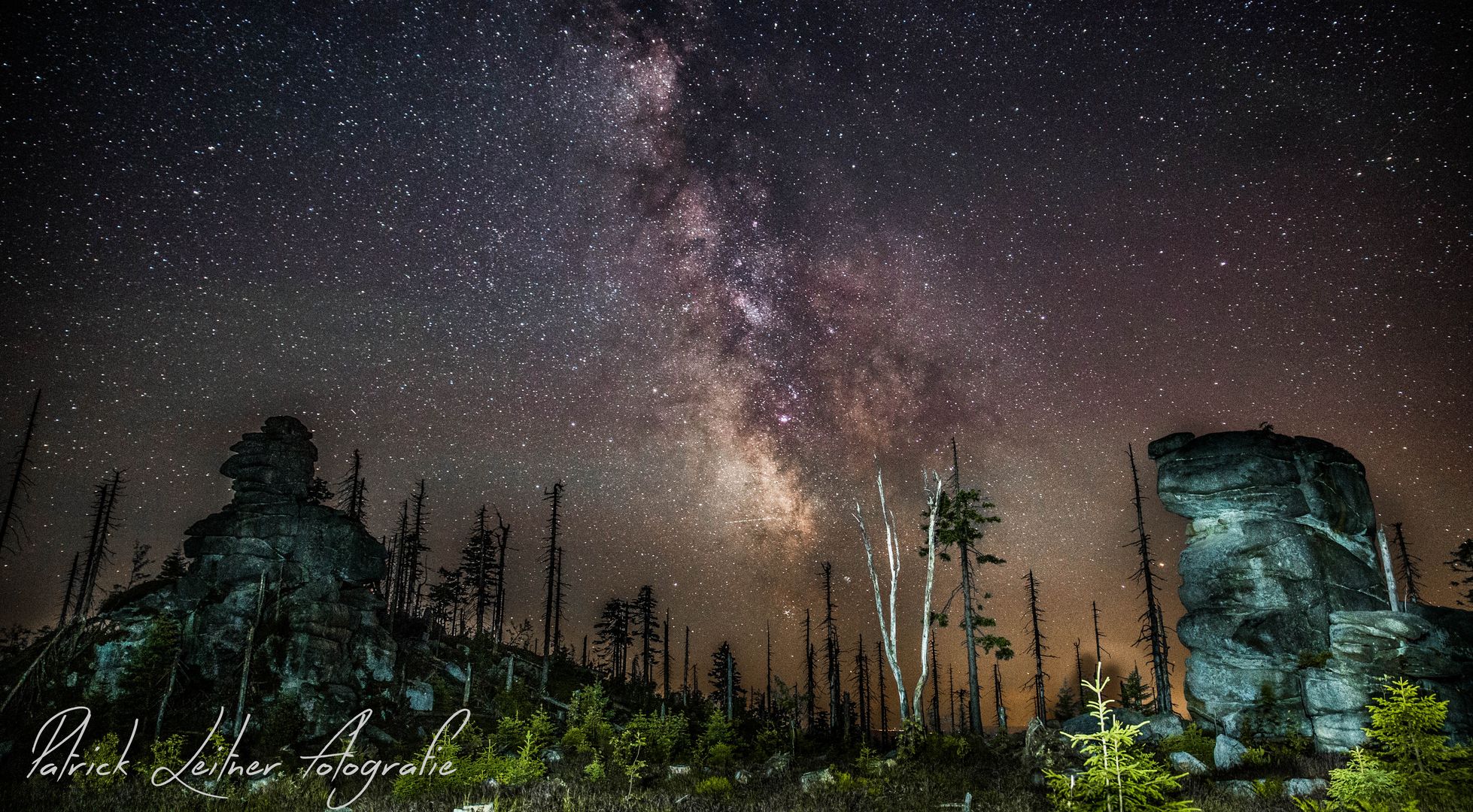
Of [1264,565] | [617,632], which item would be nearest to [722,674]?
[617,632]

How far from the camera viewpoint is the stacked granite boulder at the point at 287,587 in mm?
31578

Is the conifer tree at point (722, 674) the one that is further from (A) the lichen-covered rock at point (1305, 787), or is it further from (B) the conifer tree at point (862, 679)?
(A) the lichen-covered rock at point (1305, 787)

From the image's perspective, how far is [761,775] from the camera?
18.1 meters

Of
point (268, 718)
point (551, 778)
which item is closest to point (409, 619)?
point (268, 718)

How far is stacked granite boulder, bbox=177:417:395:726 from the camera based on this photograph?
31578 millimetres

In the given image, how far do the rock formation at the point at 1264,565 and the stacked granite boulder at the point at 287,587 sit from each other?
41145mm

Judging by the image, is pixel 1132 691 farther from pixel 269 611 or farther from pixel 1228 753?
pixel 269 611

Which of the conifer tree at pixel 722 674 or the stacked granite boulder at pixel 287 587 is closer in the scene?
the stacked granite boulder at pixel 287 587

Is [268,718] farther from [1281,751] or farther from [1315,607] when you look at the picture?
[1315,607]

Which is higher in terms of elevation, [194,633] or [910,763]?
[194,633]

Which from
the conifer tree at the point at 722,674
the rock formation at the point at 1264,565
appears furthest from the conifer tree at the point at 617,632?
the rock formation at the point at 1264,565

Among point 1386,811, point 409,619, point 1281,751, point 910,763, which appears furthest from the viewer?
point 409,619

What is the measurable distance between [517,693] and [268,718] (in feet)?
44.8

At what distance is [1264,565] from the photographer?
86.7 ft
